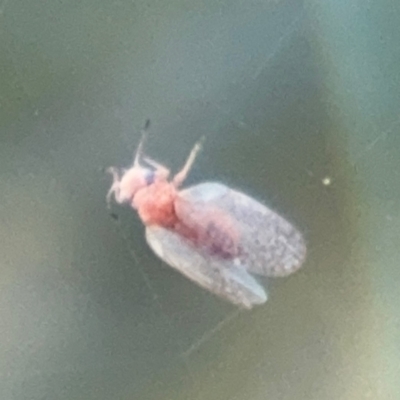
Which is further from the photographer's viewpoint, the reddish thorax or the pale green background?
the pale green background

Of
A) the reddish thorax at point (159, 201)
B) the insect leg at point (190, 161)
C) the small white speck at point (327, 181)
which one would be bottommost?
the reddish thorax at point (159, 201)

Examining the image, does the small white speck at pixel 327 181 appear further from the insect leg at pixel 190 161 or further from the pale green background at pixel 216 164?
the insect leg at pixel 190 161

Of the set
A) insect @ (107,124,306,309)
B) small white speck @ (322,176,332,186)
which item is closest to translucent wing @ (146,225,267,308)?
insect @ (107,124,306,309)

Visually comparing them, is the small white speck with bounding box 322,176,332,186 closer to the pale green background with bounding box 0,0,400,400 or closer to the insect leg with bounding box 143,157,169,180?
the pale green background with bounding box 0,0,400,400

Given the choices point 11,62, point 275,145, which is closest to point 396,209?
point 275,145

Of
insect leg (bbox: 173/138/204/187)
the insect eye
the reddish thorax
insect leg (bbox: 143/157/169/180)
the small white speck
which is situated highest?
the small white speck

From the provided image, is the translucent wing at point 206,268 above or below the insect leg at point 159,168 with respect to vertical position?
below

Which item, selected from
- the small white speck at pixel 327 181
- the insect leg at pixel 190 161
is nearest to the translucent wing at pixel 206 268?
the insect leg at pixel 190 161

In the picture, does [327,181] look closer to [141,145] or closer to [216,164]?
[216,164]

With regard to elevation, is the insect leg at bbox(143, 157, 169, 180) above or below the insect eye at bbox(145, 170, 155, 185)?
above

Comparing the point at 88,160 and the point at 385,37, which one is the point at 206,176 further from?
the point at 385,37
